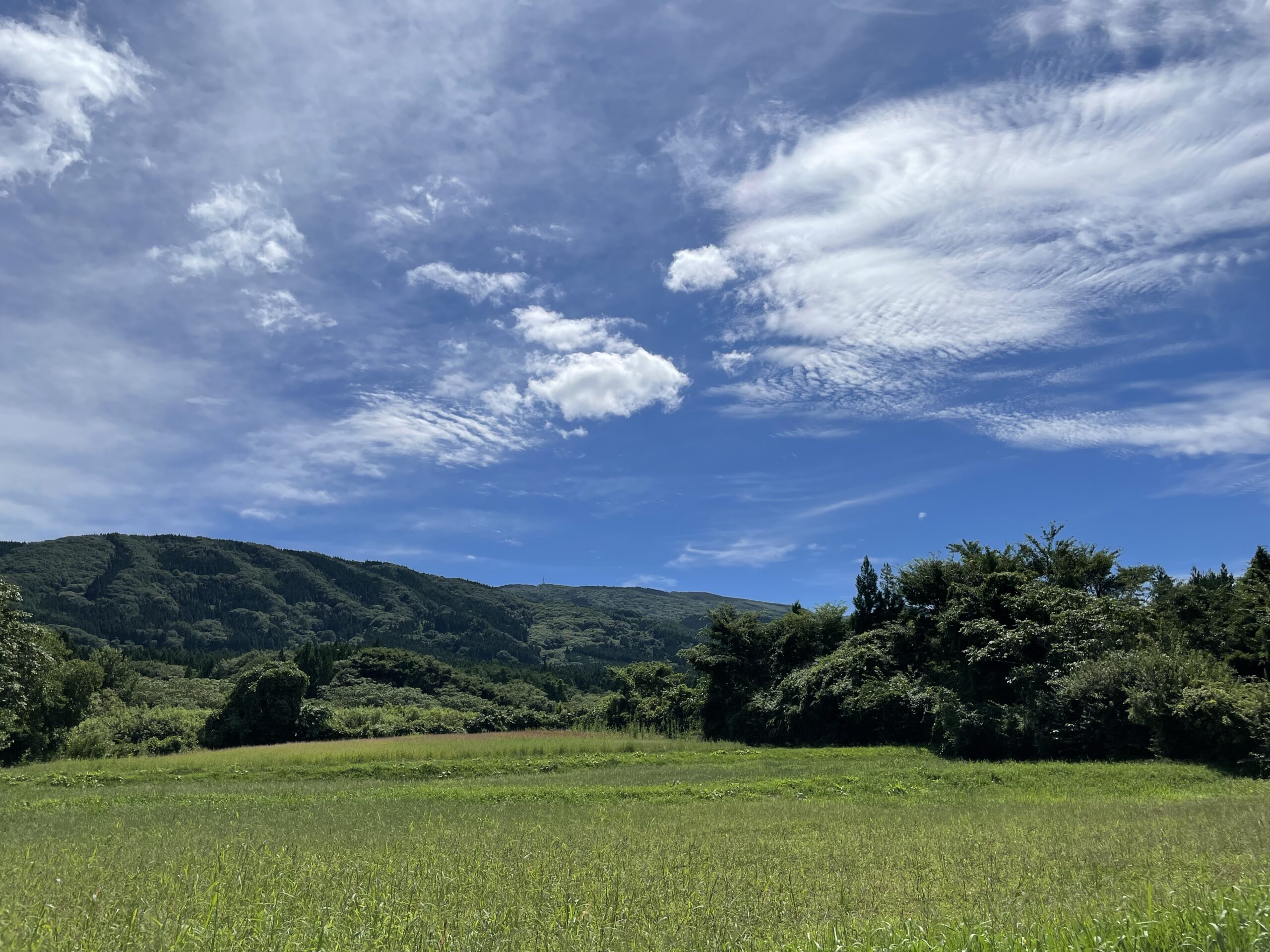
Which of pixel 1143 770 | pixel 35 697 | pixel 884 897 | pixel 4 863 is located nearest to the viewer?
pixel 884 897

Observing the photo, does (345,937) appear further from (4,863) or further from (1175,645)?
(1175,645)

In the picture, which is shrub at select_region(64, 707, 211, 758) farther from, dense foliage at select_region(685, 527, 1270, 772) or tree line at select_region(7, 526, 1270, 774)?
dense foliage at select_region(685, 527, 1270, 772)

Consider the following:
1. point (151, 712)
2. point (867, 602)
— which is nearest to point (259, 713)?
point (151, 712)

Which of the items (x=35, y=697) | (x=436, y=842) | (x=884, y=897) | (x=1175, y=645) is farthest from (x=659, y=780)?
(x=35, y=697)

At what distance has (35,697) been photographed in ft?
132

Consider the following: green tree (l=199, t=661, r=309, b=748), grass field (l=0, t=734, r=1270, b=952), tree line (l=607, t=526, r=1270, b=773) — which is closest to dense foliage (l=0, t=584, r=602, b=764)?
green tree (l=199, t=661, r=309, b=748)

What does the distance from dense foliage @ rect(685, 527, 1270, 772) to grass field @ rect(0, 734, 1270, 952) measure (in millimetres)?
3880

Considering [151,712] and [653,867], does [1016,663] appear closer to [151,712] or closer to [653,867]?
[653,867]

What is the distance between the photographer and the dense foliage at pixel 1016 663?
24.8 metres

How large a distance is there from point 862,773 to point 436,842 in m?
17.3

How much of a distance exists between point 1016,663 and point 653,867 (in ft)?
97.3

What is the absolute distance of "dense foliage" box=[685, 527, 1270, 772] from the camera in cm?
2480

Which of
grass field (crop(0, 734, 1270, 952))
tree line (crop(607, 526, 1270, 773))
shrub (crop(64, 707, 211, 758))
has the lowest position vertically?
Result: shrub (crop(64, 707, 211, 758))

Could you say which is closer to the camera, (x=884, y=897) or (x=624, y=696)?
(x=884, y=897)
